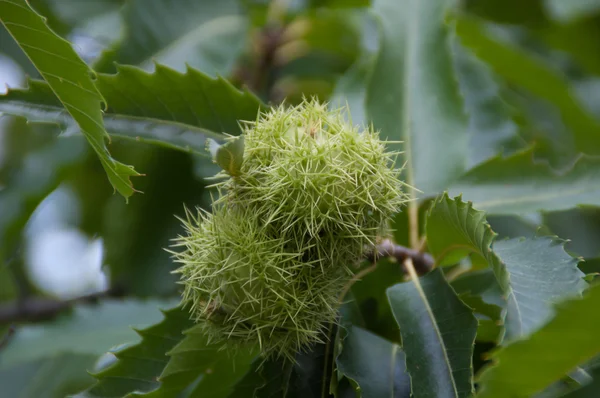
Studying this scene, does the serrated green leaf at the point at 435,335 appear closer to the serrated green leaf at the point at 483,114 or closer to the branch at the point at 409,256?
the branch at the point at 409,256

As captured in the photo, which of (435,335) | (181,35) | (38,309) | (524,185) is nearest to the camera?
(435,335)

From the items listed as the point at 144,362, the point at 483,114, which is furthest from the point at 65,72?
the point at 483,114

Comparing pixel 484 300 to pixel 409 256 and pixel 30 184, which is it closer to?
pixel 409 256

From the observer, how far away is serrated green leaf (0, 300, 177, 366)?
2.03 m

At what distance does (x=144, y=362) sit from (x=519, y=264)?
0.78 metres

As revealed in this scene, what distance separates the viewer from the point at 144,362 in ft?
4.39

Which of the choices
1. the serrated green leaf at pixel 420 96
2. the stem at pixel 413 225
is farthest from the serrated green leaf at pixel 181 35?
the stem at pixel 413 225

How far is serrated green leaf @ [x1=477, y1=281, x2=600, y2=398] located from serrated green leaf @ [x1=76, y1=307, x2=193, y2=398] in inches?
29.1

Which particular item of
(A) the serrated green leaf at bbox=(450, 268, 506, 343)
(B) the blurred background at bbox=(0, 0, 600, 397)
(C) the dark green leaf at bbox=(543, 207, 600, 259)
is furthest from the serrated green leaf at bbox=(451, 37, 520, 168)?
(A) the serrated green leaf at bbox=(450, 268, 506, 343)

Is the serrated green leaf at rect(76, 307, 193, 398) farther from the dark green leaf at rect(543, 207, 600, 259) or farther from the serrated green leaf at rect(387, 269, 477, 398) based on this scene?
the dark green leaf at rect(543, 207, 600, 259)

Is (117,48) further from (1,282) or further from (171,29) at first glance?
(1,282)

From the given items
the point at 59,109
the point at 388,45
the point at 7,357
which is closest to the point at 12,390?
the point at 7,357

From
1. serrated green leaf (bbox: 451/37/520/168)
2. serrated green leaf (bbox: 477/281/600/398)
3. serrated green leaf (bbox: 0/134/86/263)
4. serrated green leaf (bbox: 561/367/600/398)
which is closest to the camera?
serrated green leaf (bbox: 477/281/600/398)

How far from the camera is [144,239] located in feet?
7.50
